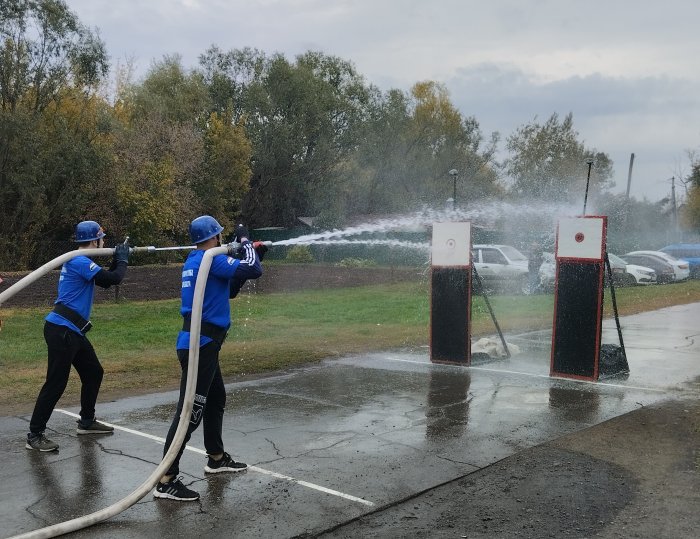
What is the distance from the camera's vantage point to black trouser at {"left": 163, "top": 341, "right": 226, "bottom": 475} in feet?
16.2

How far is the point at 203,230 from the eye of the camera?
5223mm

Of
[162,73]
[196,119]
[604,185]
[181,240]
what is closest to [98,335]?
[181,240]

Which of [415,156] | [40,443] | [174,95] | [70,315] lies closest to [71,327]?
[70,315]

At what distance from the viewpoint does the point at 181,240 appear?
34625 millimetres

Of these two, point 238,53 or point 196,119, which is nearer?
point 196,119

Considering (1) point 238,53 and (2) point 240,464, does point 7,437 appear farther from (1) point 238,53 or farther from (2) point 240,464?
(1) point 238,53

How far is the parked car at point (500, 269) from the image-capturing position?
73.7ft

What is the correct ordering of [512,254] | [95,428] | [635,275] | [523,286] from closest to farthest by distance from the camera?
[95,428]
[523,286]
[512,254]
[635,275]

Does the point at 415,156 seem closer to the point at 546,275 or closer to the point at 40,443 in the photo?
the point at 546,275

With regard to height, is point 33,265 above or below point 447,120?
below

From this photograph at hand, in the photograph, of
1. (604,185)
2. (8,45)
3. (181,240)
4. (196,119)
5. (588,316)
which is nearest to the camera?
(588,316)

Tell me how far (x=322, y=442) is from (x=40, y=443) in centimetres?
230

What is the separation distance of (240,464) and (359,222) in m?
36.3

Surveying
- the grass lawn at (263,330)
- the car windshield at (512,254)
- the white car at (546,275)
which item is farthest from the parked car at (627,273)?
the white car at (546,275)
